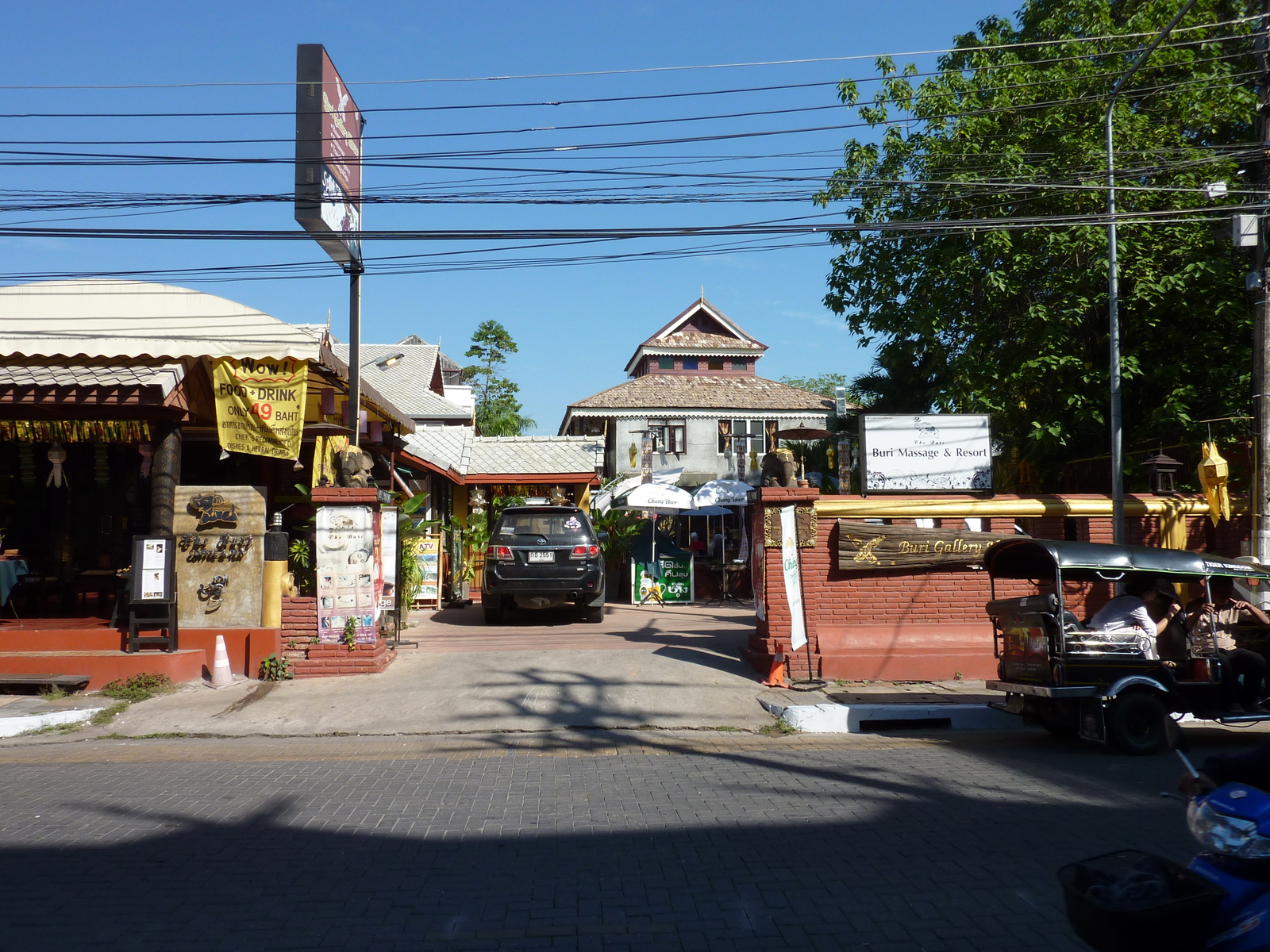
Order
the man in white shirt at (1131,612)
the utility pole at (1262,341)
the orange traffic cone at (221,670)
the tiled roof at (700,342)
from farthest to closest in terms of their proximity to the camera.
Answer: the tiled roof at (700,342), the utility pole at (1262,341), the orange traffic cone at (221,670), the man in white shirt at (1131,612)

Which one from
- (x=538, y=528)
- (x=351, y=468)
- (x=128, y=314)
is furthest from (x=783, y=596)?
(x=128, y=314)

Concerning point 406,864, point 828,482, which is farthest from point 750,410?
point 406,864

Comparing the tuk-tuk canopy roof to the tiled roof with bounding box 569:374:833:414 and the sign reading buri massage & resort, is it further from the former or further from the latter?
the tiled roof with bounding box 569:374:833:414

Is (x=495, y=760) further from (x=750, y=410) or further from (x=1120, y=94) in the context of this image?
(x=750, y=410)

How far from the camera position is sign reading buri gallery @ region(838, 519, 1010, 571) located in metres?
11.0

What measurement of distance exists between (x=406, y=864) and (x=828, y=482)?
69.2 feet

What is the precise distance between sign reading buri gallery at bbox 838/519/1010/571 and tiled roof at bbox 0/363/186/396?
27.0ft

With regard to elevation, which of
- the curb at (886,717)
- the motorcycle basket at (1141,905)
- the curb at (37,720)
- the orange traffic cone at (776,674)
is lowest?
the curb at (886,717)

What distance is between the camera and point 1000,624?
349 inches

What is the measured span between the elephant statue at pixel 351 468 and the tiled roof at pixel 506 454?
24.2ft

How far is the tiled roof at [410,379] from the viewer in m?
29.2

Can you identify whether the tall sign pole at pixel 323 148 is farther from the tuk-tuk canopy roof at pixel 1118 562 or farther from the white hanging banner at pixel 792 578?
the tuk-tuk canopy roof at pixel 1118 562

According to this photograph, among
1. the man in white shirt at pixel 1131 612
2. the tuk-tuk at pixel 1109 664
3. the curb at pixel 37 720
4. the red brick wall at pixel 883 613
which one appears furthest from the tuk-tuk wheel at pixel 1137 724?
the curb at pixel 37 720

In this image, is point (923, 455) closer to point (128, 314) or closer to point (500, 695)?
point (500, 695)
